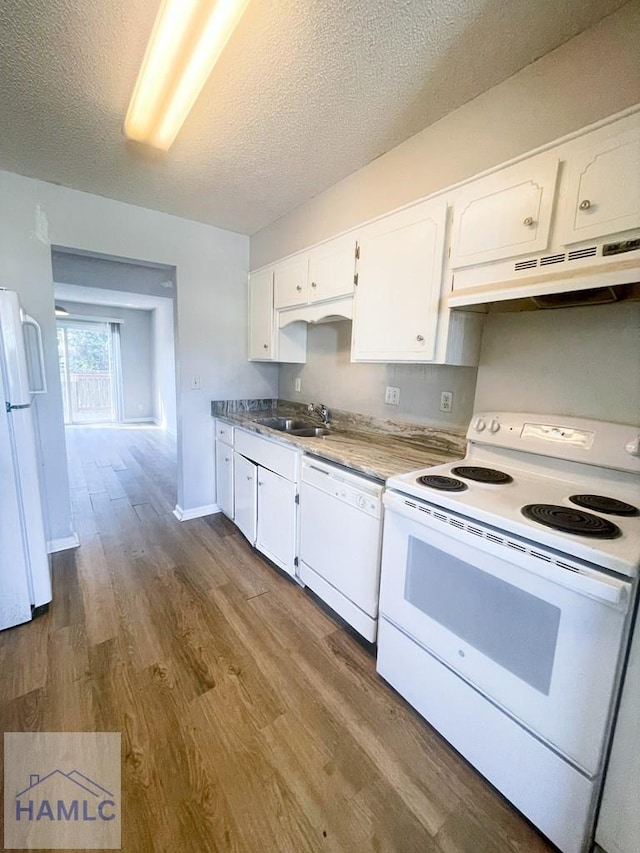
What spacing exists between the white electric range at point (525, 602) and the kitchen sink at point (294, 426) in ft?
3.88

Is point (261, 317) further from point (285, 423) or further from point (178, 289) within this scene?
point (285, 423)

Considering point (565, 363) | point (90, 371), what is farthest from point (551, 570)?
point (90, 371)

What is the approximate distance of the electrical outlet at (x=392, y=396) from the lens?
85.8 inches

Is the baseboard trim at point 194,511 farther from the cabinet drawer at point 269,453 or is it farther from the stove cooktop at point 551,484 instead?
the stove cooktop at point 551,484

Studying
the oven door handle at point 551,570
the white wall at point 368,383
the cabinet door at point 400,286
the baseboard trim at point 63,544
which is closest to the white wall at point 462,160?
the white wall at point 368,383

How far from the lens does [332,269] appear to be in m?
2.11

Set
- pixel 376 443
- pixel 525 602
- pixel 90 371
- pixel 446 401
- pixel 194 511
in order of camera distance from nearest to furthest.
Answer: pixel 525 602 < pixel 446 401 < pixel 376 443 < pixel 194 511 < pixel 90 371

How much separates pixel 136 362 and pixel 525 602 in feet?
26.8

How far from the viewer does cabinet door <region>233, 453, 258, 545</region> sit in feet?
8.20

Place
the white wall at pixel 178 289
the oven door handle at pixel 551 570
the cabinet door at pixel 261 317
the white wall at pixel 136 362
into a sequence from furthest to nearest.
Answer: the white wall at pixel 136 362
the cabinet door at pixel 261 317
the white wall at pixel 178 289
the oven door handle at pixel 551 570

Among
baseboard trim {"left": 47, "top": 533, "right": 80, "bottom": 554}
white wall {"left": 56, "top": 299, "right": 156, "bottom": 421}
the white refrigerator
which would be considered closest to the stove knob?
the white refrigerator

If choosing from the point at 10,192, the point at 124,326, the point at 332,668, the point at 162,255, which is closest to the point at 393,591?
the point at 332,668

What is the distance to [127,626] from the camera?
1.85m

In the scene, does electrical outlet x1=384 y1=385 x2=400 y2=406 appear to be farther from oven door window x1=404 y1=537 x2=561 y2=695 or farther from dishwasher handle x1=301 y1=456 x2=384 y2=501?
oven door window x1=404 y1=537 x2=561 y2=695
